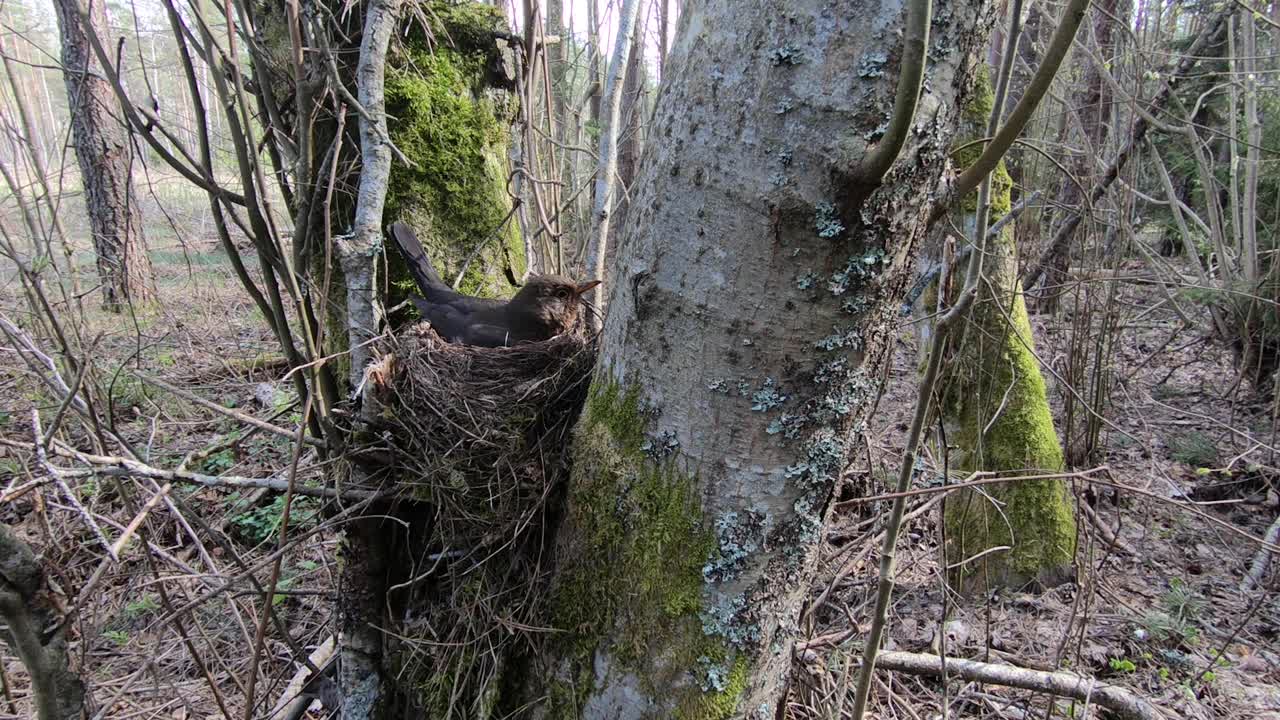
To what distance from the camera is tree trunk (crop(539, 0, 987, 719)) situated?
46.9 inches

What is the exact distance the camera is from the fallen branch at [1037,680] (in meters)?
2.00

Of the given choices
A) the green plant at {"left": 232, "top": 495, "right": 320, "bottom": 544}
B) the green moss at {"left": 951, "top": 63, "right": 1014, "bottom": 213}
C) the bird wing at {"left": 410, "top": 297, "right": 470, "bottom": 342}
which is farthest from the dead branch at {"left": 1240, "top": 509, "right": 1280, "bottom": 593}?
the green plant at {"left": 232, "top": 495, "right": 320, "bottom": 544}

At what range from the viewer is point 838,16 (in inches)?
45.3

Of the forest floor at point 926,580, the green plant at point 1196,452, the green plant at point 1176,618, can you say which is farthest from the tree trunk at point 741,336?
the green plant at point 1196,452

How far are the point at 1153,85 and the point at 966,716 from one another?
6.68m

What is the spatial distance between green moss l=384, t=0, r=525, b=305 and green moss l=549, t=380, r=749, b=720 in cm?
142

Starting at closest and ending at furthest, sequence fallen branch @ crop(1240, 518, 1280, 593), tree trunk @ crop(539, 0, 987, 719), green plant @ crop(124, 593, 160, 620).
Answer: tree trunk @ crop(539, 0, 987, 719) < green plant @ crop(124, 593, 160, 620) < fallen branch @ crop(1240, 518, 1280, 593)

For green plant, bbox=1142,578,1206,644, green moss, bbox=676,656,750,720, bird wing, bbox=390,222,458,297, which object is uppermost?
bird wing, bbox=390,222,458,297

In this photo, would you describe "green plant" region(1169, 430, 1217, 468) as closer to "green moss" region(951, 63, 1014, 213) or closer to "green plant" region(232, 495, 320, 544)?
"green moss" region(951, 63, 1014, 213)

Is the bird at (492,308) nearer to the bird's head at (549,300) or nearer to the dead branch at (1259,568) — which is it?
the bird's head at (549,300)

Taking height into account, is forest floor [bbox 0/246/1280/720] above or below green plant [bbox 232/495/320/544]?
above

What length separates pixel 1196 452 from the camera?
560 centimetres

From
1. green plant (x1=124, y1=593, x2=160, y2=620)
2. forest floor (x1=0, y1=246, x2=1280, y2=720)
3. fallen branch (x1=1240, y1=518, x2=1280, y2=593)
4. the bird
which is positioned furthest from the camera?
fallen branch (x1=1240, y1=518, x2=1280, y2=593)

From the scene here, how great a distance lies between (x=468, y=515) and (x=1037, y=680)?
1917 millimetres
